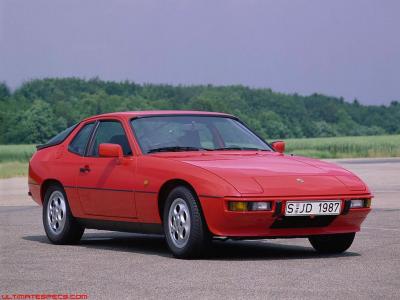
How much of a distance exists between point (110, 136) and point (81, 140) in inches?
23.8

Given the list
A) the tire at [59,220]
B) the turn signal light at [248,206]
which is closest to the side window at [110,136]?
the tire at [59,220]

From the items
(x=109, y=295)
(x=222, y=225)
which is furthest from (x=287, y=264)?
(x=109, y=295)

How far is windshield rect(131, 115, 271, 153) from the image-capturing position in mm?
11391

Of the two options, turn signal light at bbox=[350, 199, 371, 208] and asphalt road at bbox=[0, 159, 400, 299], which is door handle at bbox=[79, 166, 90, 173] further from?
turn signal light at bbox=[350, 199, 371, 208]

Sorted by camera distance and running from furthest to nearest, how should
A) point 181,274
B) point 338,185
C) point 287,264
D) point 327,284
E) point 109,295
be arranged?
point 338,185
point 287,264
point 181,274
point 327,284
point 109,295

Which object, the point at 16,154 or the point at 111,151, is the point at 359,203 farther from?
the point at 16,154

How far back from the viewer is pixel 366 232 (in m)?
13.5

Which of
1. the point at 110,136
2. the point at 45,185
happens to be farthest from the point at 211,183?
the point at 45,185

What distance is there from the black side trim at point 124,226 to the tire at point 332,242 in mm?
1536

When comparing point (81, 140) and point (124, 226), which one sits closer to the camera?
point (124, 226)

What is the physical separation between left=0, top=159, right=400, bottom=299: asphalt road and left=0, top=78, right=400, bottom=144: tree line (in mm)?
75513

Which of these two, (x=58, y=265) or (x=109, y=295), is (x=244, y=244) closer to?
(x=58, y=265)

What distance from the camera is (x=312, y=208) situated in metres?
10.2

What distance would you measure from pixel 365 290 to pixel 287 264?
74.8 inches
